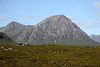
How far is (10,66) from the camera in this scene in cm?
3384

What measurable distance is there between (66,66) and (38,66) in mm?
6795

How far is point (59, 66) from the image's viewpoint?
3625cm

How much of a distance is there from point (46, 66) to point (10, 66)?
319 inches

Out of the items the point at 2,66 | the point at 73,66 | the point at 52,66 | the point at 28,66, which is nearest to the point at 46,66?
the point at 52,66

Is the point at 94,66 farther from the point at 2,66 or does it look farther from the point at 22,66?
the point at 2,66

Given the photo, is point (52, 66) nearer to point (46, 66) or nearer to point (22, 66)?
point (46, 66)

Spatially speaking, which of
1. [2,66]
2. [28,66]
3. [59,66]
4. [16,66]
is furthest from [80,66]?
[2,66]

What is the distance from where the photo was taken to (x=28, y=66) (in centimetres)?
3462

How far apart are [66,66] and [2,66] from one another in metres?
14.7

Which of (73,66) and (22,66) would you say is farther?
(73,66)

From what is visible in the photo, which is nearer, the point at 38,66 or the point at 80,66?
the point at 38,66

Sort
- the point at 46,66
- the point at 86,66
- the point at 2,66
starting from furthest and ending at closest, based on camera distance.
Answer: the point at 86,66
the point at 46,66
the point at 2,66

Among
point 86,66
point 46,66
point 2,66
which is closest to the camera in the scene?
point 2,66

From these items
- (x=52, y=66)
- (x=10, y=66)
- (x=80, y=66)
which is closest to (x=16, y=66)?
(x=10, y=66)
